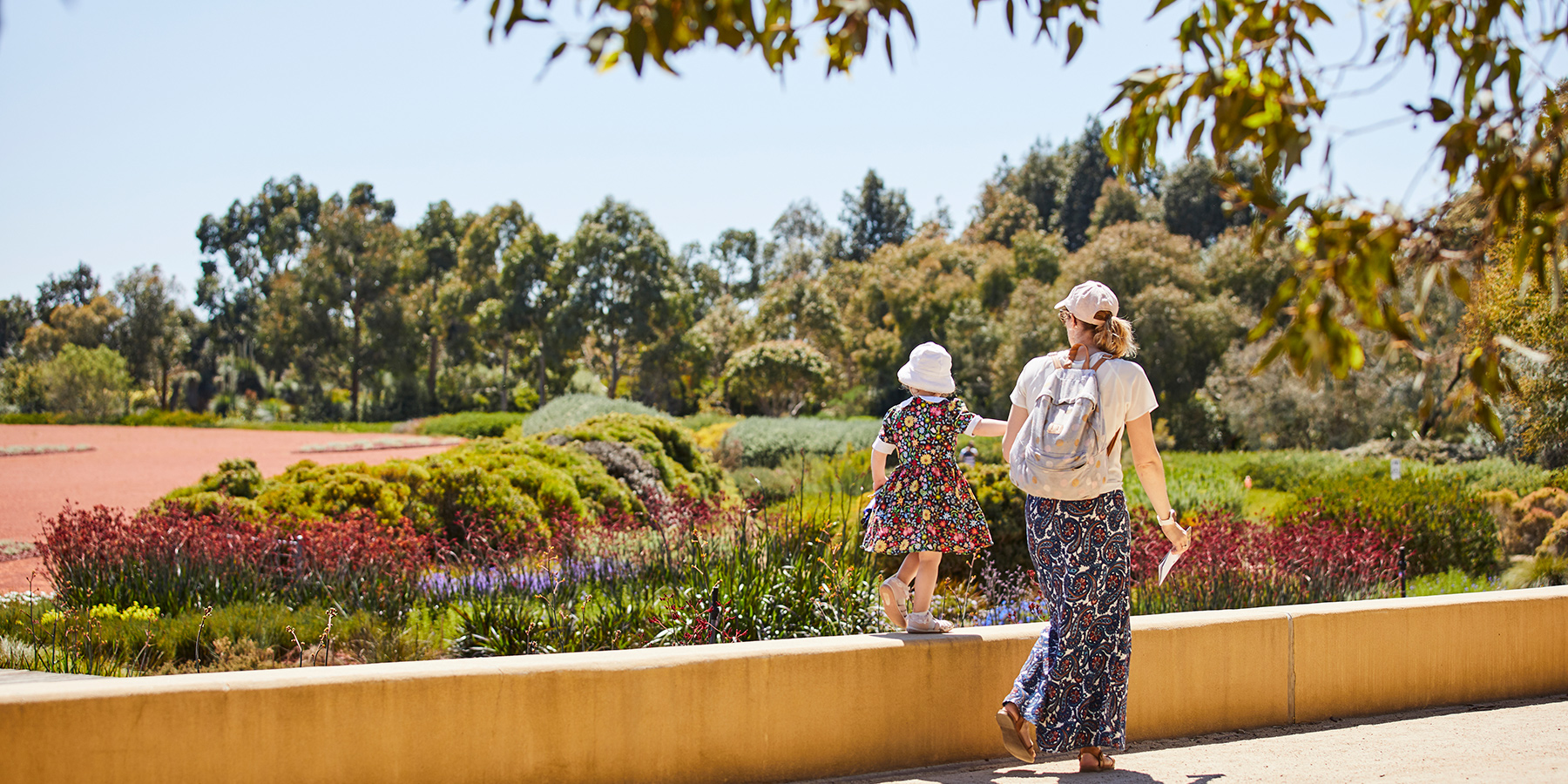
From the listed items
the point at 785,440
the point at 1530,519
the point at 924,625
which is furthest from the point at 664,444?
the point at 924,625

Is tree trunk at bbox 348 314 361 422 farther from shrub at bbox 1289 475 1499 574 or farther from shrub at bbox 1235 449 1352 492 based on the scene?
shrub at bbox 1289 475 1499 574

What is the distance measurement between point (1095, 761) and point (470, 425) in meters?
29.8

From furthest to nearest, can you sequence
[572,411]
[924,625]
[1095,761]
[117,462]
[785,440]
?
[572,411]
[117,462]
[785,440]
[924,625]
[1095,761]

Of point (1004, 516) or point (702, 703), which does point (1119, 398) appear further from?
point (1004, 516)

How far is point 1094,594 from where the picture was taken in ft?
12.2

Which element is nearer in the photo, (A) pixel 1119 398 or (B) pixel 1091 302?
(A) pixel 1119 398

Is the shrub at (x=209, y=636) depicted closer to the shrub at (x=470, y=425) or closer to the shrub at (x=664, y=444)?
the shrub at (x=664, y=444)

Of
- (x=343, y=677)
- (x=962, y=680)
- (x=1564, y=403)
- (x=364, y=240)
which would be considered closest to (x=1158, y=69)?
(x=962, y=680)

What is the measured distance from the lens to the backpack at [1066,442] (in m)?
3.66

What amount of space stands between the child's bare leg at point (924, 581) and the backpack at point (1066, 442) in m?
0.73

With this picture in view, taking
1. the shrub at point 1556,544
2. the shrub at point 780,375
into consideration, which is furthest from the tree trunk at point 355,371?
the shrub at point 1556,544

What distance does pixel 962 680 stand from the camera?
13.3ft

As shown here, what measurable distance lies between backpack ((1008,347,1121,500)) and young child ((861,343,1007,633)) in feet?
1.77

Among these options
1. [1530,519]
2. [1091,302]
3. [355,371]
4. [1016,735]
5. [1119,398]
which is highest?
[355,371]
